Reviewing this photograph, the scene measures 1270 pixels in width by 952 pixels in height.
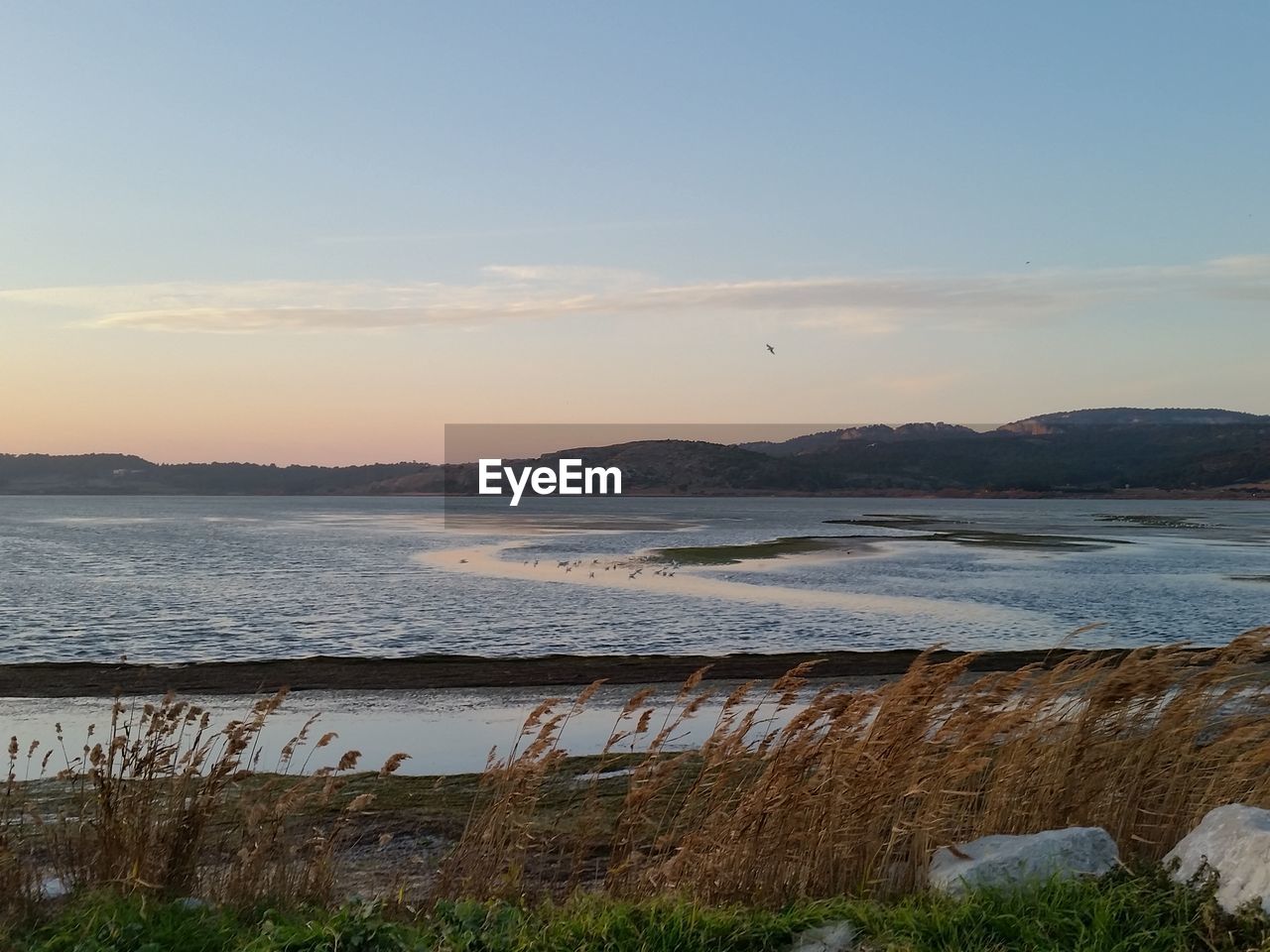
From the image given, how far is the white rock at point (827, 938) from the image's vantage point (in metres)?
5.83

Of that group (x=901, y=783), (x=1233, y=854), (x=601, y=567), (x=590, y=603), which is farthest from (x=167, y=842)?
(x=601, y=567)

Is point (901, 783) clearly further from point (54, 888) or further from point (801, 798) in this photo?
point (54, 888)

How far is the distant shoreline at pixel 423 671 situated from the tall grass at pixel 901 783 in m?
12.7

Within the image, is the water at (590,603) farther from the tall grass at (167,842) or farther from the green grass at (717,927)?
the tall grass at (167,842)

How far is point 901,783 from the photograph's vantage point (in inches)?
298

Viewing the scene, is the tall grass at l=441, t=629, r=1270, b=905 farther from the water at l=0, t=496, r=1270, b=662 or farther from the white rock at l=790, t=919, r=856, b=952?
the water at l=0, t=496, r=1270, b=662

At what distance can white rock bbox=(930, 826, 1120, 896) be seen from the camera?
638cm

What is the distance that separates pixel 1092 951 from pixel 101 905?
545cm

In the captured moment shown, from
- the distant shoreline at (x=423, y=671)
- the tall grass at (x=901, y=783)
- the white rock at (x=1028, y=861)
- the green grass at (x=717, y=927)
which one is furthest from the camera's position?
the distant shoreline at (x=423, y=671)

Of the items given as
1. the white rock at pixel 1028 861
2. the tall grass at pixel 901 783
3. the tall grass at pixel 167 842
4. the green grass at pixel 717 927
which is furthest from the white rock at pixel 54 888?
the white rock at pixel 1028 861

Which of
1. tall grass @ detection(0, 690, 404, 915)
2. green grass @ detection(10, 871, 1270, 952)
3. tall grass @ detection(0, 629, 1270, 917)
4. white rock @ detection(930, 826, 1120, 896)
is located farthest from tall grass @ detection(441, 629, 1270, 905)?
tall grass @ detection(0, 690, 404, 915)

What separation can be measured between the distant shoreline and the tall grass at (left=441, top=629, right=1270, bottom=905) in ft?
41.6

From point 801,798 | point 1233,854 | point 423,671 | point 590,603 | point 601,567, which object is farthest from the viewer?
point 601,567

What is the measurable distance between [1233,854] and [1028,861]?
3.45 feet
